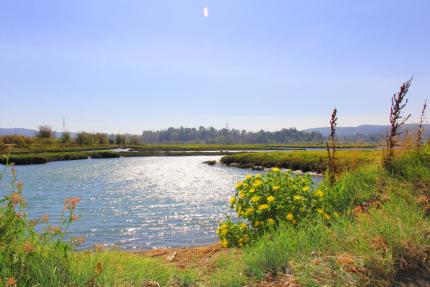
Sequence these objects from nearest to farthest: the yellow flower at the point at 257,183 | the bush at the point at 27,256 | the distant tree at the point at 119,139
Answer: the bush at the point at 27,256, the yellow flower at the point at 257,183, the distant tree at the point at 119,139

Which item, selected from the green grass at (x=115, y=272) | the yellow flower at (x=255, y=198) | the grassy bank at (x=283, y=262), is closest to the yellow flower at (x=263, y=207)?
the yellow flower at (x=255, y=198)

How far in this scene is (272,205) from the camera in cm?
682

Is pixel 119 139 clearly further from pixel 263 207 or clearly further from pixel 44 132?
pixel 263 207

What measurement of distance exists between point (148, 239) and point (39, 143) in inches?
2970

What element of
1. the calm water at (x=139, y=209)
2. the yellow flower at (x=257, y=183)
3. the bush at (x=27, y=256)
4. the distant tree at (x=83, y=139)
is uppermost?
the distant tree at (x=83, y=139)

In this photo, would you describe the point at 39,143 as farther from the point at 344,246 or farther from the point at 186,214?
the point at 344,246

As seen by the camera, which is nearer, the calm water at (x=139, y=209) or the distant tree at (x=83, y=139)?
the calm water at (x=139, y=209)

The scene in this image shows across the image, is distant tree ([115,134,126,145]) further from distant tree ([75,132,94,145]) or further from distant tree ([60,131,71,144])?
distant tree ([60,131,71,144])

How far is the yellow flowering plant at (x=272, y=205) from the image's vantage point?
6.73 metres

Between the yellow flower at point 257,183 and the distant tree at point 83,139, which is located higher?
the distant tree at point 83,139

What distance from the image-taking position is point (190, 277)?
15.1 ft

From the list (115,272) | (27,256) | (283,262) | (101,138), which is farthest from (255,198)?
(101,138)

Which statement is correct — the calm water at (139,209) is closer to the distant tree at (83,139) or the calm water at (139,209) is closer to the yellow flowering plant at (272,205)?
the yellow flowering plant at (272,205)

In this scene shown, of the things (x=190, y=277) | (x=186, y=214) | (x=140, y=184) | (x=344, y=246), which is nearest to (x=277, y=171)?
(x=344, y=246)
